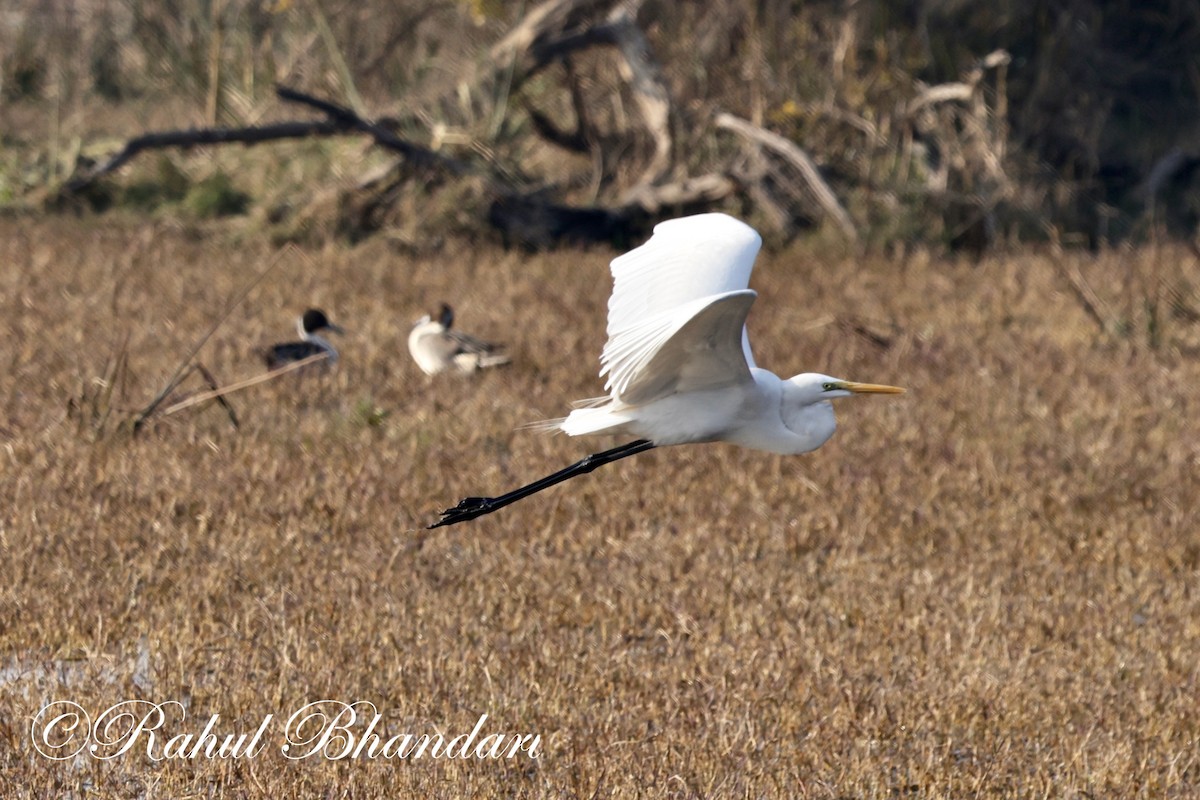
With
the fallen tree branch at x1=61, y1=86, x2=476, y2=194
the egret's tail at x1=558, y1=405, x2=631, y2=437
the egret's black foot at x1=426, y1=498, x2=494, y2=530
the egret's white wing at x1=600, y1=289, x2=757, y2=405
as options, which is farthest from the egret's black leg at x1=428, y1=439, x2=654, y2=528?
the fallen tree branch at x1=61, y1=86, x2=476, y2=194

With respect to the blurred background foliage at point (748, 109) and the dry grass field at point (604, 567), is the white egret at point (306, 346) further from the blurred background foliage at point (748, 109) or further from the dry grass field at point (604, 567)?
the blurred background foliage at point (748, 109)

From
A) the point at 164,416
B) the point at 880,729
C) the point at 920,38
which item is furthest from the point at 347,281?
the point at 880,729

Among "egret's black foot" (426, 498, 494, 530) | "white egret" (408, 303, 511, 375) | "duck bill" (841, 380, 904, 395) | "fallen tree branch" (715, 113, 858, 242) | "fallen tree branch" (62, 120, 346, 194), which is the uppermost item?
"duck bill" (841, 380, 904, 395)

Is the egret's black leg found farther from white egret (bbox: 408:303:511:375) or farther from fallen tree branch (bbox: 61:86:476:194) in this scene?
fallen tree branch (bbox: 61:86:476:194)

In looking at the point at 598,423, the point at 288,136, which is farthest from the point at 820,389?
the point at 288,136

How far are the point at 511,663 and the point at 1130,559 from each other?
2602mm

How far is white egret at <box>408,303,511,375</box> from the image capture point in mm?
7992

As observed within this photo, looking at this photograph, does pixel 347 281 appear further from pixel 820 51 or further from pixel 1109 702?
pixel 1109 702

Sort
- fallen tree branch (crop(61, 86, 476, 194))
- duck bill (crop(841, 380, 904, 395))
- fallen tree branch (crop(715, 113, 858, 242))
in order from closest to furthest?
1. duck bill (crop(841, 380, 904, 395))
2. fallen tree branch (crop(61, 86, 476, 194))
3. fallen tree branch (crop(715, 113, 858, 242))

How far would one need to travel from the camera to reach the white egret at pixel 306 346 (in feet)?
25.4

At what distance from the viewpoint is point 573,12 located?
12852mm

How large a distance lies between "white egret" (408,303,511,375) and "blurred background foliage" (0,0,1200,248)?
3.37m

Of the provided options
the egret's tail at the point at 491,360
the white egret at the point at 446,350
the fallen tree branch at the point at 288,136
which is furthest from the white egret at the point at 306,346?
the fallen tree branch at the point at 288,136

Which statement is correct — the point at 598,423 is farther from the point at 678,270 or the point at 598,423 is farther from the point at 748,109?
the point at 748,109
